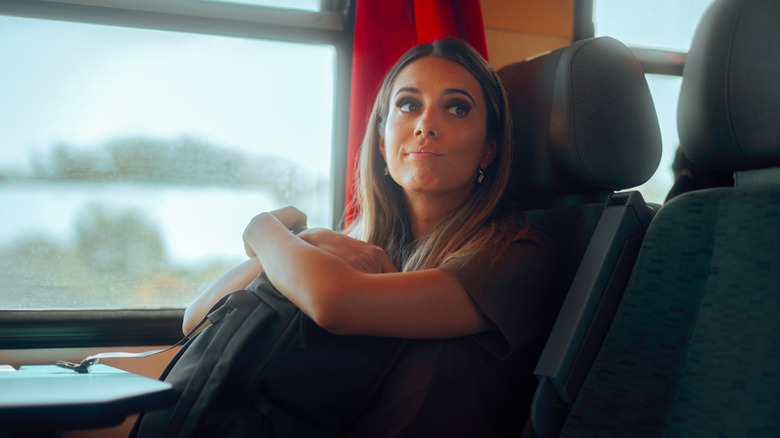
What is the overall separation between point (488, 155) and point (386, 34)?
0.59 m

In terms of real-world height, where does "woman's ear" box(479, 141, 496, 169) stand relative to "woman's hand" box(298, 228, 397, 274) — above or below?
above

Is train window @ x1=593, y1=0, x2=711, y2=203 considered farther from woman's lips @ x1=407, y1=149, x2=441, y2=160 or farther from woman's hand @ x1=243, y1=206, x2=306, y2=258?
woman's hand @ x1=243, y1=206, x2=306, y2=258

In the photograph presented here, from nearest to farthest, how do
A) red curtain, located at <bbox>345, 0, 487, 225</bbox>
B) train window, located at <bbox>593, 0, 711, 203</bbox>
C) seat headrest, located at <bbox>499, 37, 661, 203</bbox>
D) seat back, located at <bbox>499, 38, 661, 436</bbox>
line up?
seat back, located at <bbox>499, 38, 661, 436</bbox>
seat headrest, located at <bbox>499, 37, 661, 203</bbox>
red curtain, located at <bbox>345, 0, 487, 225</bbox>
train window, located at <bbox>593, 0, 711, 203</bbox>

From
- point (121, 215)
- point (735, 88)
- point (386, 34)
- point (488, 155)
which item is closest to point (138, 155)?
point (121, 215)

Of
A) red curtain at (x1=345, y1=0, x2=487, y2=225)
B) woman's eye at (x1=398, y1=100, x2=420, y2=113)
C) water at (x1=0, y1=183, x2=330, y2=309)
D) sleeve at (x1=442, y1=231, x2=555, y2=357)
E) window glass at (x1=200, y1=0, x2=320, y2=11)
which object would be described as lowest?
water at (x1=0, y1=183, x2=330, y2=309)

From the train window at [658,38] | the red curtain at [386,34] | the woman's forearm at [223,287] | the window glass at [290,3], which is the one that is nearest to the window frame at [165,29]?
the window glass at [290,3]

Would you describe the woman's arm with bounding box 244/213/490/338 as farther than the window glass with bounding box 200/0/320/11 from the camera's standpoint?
No

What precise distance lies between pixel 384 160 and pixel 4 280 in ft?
3.53

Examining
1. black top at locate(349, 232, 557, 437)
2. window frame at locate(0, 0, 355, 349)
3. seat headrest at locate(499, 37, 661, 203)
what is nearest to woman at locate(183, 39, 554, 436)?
black top at locate(349, 232, 557, 437)

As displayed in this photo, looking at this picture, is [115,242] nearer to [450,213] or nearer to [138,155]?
[138,155]

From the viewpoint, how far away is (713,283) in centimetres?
78

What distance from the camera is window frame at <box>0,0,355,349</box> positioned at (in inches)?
60.1

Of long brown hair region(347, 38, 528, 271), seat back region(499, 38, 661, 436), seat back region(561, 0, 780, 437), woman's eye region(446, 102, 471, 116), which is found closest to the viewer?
seat back region(561, 0, 780, 437)

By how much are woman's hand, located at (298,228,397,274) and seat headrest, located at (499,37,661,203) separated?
0.37 metres
